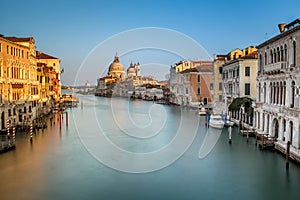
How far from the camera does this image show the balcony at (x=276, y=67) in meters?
9.99

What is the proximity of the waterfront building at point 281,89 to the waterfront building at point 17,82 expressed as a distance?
11.6 meters

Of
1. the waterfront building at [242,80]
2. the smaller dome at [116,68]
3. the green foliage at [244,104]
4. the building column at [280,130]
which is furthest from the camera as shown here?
the smaller dome at [116,68]

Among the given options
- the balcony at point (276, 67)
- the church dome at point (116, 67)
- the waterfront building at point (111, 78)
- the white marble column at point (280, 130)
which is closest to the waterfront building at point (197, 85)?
the balcony at point (276, 67)

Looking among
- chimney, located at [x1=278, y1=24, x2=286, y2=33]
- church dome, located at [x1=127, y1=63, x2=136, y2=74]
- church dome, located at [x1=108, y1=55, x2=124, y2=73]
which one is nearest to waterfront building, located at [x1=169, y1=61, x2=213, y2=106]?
chimney, located at [x1=278, y1=24, x2=286, y2=33]

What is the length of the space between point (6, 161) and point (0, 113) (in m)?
4.45

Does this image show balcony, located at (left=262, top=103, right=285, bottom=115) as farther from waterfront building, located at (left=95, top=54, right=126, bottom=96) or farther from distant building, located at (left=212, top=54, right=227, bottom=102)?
waterfront building, located at (left=95, top=54, right=126, bottom=96)

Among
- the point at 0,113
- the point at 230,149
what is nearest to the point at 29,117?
the point at 0,113

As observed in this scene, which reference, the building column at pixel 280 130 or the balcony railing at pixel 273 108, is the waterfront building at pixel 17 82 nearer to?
the balcony railing at pixel 273 108

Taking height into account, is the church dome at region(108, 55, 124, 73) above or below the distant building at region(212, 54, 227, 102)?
above

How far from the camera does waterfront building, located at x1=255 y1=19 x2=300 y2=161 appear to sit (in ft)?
29.5

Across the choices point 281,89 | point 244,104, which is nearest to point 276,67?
point 281,89

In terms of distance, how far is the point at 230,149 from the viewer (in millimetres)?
11719

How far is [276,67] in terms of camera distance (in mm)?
10688

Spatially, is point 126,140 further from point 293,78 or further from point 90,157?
point 293,78
